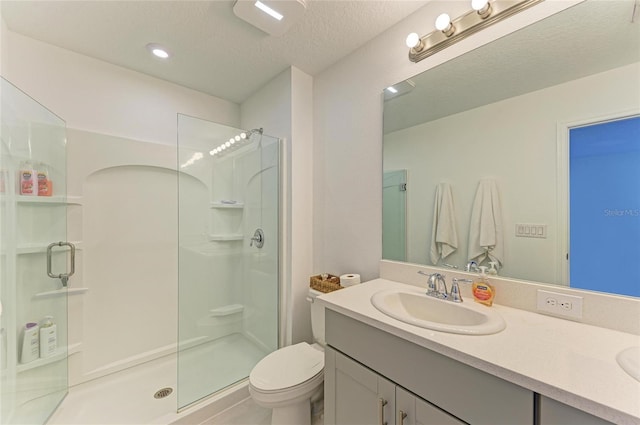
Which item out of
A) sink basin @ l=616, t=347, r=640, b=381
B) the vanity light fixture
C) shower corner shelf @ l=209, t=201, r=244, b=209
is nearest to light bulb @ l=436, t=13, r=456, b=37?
the vanity light fixture

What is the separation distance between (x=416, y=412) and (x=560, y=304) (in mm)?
710

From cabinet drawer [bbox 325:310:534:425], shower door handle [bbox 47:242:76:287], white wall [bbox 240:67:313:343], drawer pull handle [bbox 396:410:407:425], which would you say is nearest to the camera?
cabinet drawer [bbox 325:310:534:425]

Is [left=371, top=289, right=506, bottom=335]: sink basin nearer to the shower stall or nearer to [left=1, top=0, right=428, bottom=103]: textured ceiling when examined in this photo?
the shower stall

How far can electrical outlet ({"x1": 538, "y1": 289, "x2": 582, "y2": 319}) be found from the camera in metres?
0.94

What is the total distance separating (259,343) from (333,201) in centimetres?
141

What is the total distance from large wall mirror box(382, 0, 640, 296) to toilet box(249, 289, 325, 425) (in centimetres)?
89

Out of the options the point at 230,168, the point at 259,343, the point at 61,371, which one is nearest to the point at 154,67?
the point at 230,168

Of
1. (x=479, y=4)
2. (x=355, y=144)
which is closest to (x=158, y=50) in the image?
(x=355, y=144)

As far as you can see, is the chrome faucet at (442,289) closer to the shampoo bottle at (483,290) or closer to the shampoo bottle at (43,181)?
the shampoo bottle at (483,290)

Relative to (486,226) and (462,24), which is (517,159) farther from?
(462,24)

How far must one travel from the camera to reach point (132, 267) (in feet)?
6.89

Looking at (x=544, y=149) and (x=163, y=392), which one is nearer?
(x=544, y=149)

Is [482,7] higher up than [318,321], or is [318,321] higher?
[482,7]

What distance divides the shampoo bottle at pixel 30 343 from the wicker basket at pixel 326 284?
1.82 metres
